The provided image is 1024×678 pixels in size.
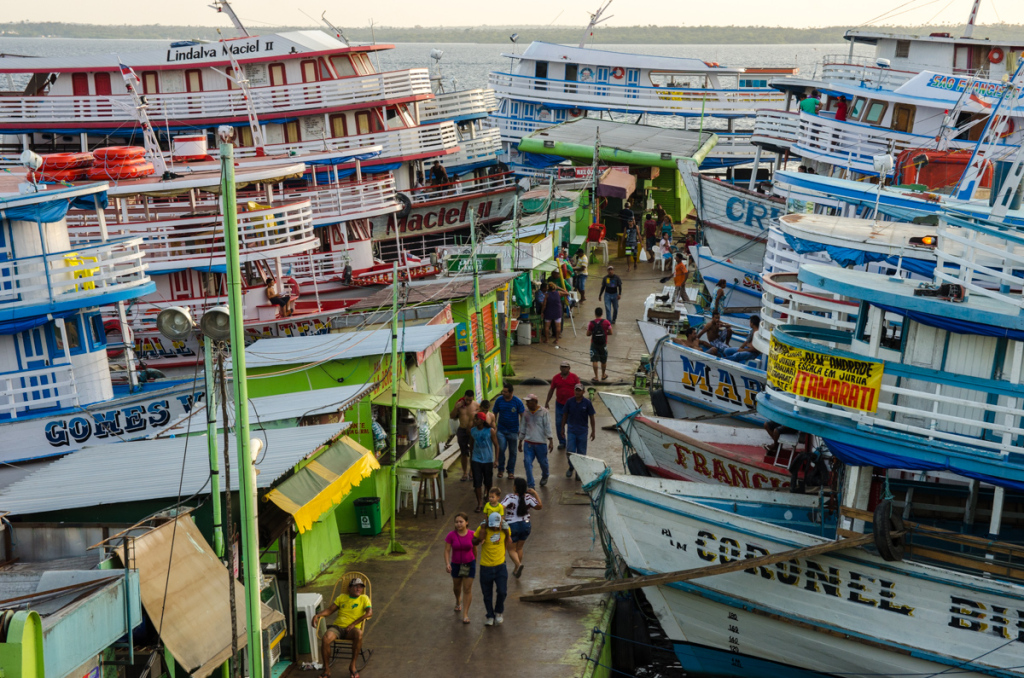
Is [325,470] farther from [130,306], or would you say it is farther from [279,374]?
[130,306]

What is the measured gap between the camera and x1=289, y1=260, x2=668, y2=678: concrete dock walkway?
11609 millimetres

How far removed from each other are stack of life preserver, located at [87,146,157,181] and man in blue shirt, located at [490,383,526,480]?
25.3ft

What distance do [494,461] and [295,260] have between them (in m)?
9.69

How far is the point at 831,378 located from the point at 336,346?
778cm

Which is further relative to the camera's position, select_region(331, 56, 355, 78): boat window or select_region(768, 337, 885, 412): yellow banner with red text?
select_region(331, 56, 355, 78): boat window

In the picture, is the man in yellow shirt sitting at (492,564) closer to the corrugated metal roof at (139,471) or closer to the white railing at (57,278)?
the corrugated metal roof at (139,471)

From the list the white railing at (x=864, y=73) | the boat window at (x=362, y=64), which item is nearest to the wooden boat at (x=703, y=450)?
the white railing at (x=864, y=73)

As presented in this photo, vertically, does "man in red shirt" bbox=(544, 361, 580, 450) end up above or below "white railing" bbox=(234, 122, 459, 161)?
below

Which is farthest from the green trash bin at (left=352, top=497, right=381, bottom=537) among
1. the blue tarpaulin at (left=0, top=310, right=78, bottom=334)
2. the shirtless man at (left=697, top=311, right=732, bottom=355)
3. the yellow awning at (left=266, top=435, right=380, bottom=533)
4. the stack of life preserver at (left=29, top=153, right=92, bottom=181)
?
the stack of life preserver at (left=29, top=153, right=92, bottom=181)

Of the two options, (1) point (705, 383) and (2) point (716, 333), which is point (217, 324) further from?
(2) point (716, 333)

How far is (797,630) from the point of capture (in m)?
11.7

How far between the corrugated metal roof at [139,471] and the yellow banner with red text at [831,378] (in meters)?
5.19

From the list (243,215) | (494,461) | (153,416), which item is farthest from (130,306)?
(494,461)

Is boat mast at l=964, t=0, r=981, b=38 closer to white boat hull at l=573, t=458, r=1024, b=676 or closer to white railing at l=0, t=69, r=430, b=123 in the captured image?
white railing at l=0, t=69, r=430, b=123
